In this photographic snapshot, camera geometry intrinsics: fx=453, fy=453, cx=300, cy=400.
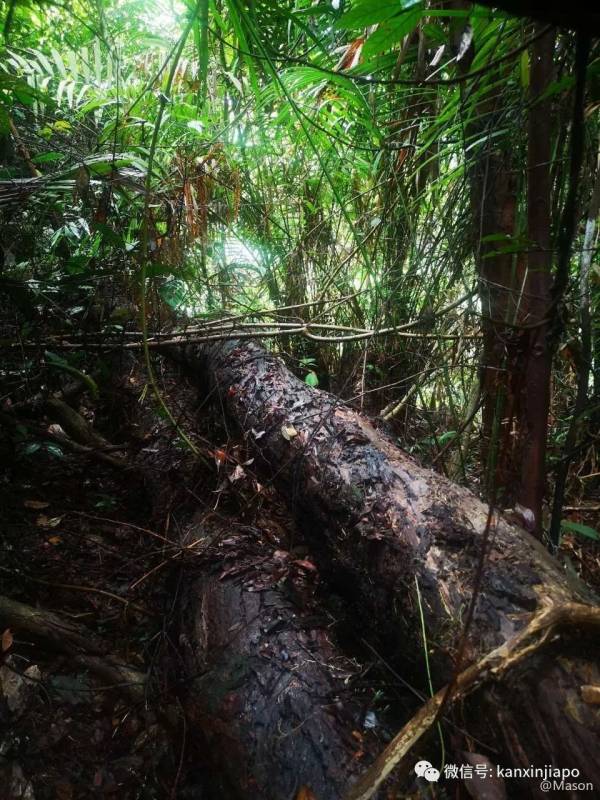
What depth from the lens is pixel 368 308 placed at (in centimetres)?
239

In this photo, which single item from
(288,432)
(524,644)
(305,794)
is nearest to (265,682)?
(305,794)

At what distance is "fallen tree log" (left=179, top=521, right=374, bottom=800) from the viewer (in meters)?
0.91

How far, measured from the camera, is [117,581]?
59.6 inches

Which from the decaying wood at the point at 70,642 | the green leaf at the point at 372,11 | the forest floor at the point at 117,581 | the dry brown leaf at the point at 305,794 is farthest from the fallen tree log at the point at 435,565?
the green leaf at the point at 372,11

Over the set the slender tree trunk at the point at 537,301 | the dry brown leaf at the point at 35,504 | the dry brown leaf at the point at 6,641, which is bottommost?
the dry brown leaf at the point at 6,641

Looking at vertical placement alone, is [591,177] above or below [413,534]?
above

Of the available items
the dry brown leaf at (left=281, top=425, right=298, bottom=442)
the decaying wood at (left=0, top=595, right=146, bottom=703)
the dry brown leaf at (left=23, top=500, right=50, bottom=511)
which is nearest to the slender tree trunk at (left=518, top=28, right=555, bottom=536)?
the dry brown leaf at (left=281, top=425, right=298, bottom=442)

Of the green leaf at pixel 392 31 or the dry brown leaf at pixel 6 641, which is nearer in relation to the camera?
the green leaf at pixel 392 31

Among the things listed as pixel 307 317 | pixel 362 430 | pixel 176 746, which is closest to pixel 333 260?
pixel 307 317

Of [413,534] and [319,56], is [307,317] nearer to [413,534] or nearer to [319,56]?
[319,56]

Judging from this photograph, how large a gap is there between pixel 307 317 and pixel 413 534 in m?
1.61

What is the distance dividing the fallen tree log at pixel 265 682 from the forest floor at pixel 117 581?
3.1 inches

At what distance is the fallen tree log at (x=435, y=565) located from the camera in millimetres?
783

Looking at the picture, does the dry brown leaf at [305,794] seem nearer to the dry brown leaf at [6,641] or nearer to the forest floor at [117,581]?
the forest floor at [117,581]
